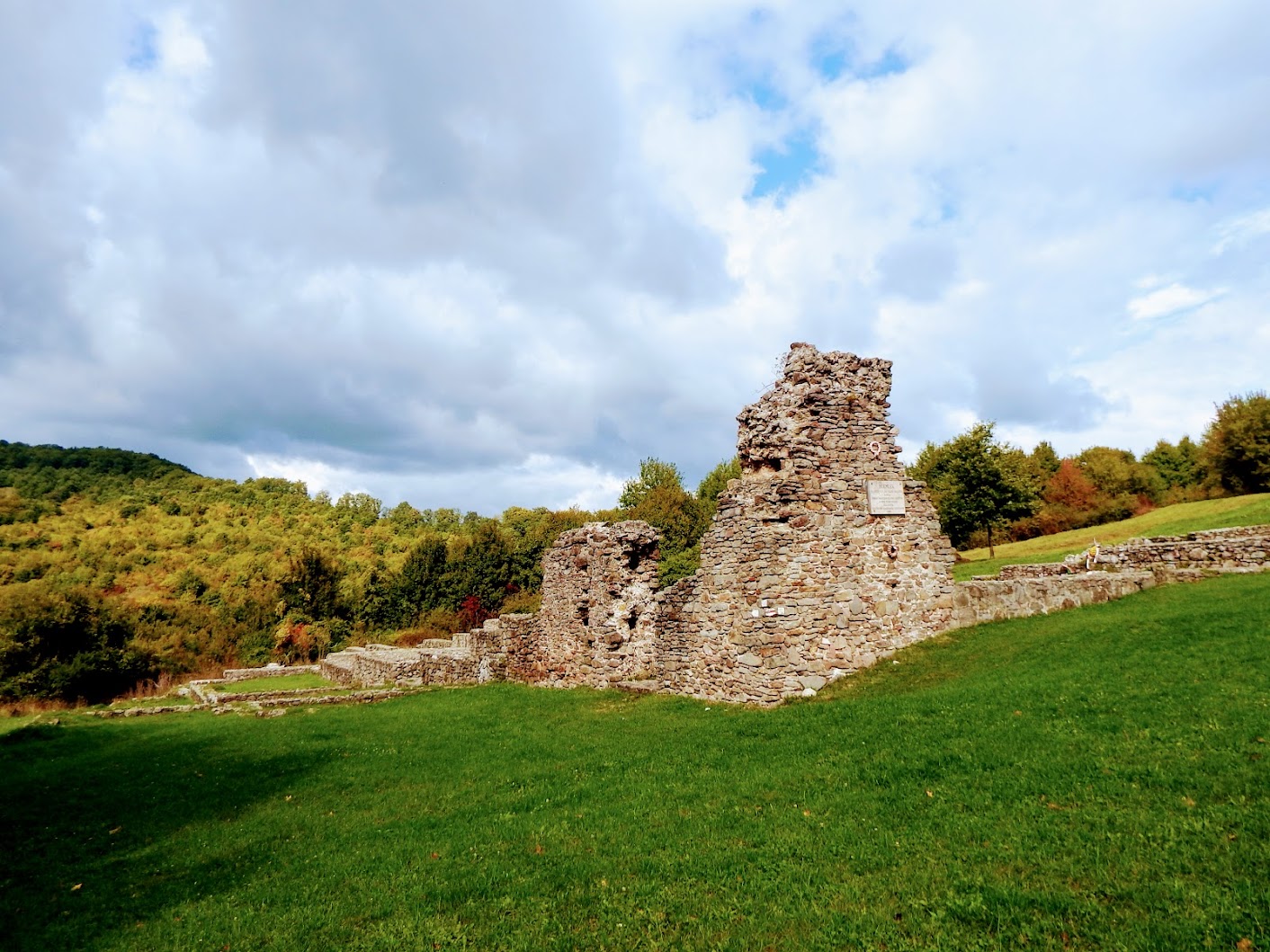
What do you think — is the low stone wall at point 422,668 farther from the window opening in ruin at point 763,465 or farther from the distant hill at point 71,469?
the distant hill at point 71,469

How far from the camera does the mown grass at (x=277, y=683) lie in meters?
25.5

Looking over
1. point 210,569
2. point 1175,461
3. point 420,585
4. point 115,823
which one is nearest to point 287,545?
point 210,569

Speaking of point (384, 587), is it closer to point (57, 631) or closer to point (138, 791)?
point (57, 631)

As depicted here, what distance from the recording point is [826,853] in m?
5.80

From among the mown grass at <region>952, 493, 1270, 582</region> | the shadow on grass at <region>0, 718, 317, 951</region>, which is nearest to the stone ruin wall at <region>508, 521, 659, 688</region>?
the shadow on grass at <region>0, 718, 317, 951</region>

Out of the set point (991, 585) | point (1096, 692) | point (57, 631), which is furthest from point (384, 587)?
point (1096, 692)

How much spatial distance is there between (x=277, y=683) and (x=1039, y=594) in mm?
28091

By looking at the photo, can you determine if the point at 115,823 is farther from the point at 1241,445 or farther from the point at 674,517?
the point at 1241,445

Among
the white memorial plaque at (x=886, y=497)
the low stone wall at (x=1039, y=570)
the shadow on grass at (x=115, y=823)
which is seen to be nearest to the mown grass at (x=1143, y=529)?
the low stone wall at (x=1039, y=570)

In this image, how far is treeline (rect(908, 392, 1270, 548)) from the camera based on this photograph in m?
36.8

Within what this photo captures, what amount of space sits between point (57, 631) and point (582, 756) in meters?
29.1

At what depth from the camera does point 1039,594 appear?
1347 centimetres

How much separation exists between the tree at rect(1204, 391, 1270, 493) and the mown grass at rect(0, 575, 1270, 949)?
33.1 m

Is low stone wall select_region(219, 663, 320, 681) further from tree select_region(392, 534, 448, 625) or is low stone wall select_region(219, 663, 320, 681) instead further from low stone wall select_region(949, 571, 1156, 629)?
low stone wall select_region(949, 571, 1156, 629)
